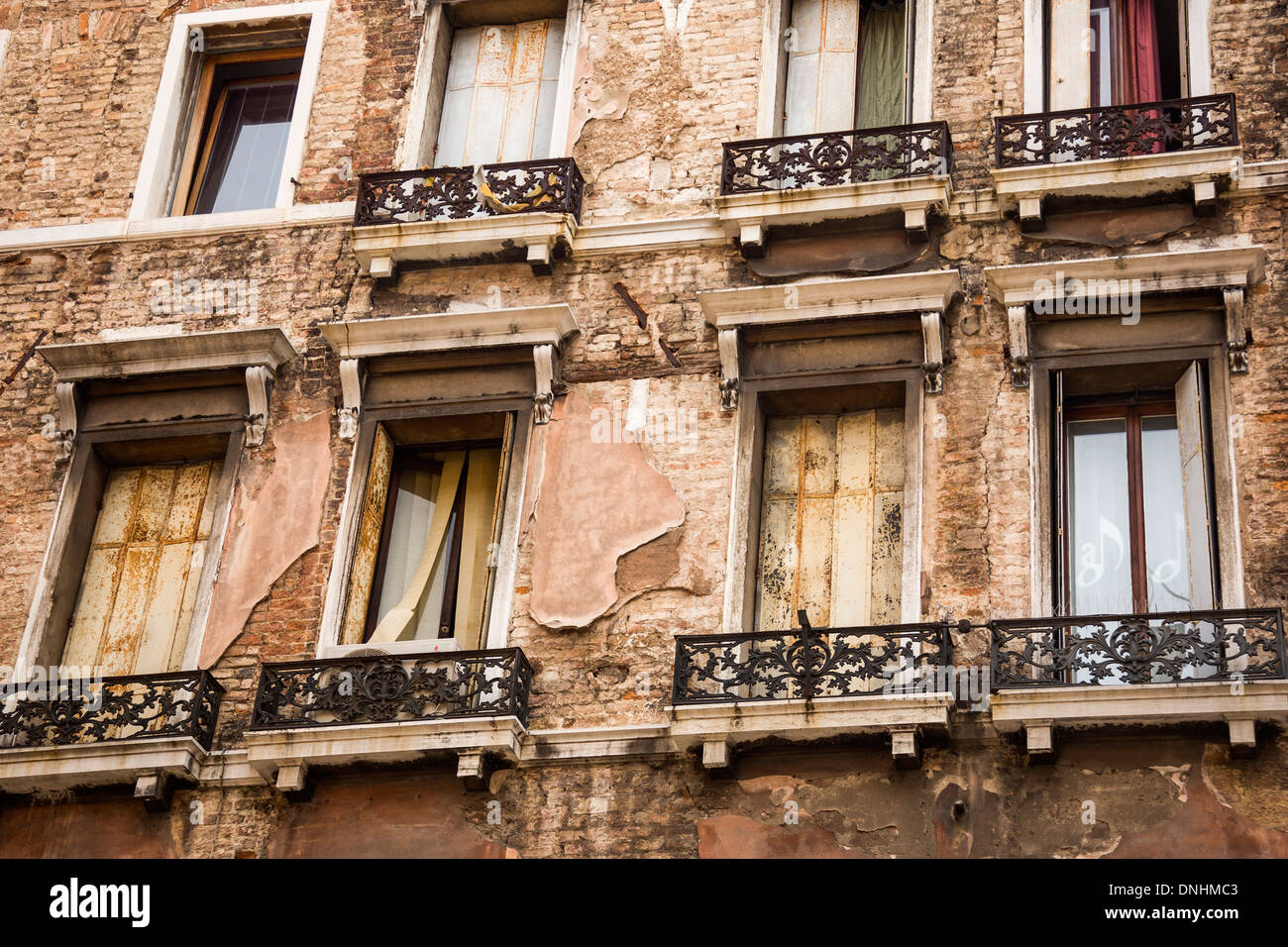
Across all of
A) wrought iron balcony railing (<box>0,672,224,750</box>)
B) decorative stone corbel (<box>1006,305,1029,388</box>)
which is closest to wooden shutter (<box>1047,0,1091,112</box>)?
decorative stone corbel (<box>1006,305,1029,388</box>)

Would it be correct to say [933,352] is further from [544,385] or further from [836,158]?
[544,385]

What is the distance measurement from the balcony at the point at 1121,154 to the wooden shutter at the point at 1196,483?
4.27ft

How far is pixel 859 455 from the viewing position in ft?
45.2

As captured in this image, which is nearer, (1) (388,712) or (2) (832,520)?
(1) (388,712)

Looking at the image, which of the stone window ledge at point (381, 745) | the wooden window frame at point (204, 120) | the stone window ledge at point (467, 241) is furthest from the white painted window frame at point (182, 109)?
the stone window ledge at point (381, 745)

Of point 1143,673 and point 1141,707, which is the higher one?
point 1143,673

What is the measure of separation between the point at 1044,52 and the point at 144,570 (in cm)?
740

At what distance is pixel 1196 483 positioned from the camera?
1291 cm

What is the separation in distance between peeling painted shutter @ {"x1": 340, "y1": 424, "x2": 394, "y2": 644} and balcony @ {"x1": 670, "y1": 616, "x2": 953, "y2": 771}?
2.43 metres

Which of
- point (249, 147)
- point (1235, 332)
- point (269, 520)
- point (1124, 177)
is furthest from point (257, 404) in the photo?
point (1235, 332)

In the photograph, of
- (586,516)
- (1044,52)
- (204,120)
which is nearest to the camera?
(586,516)

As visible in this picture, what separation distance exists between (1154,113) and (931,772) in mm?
4925

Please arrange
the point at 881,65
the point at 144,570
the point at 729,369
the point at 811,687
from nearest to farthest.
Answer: the point at 811,687
the point at 729,369
the point at 144,570
the point at 881,65
